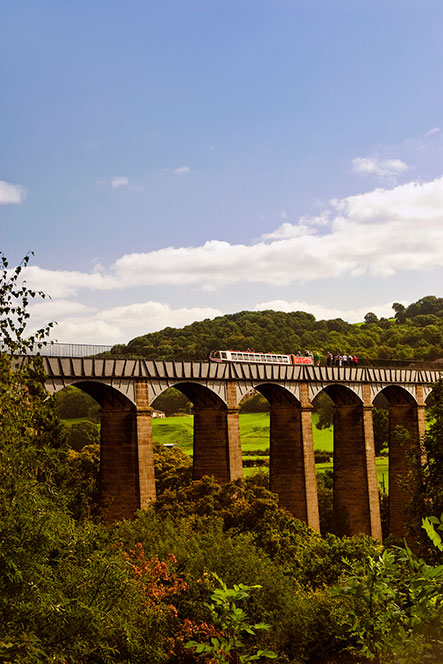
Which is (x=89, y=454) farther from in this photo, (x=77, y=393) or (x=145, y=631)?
(x=77, y=393)

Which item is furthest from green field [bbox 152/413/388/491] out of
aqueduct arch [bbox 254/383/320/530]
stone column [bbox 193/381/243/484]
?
stone column [bbox 193/381/243/484]

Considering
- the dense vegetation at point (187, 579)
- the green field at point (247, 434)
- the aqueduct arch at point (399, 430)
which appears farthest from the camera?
the green field at point (247, 434)

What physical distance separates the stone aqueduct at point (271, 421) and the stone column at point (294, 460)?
0.07 m

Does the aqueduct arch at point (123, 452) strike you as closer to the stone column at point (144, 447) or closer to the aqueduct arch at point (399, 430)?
the stone column at point (144, 447)

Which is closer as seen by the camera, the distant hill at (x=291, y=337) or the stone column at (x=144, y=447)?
the stone column at (x=144, y=447)

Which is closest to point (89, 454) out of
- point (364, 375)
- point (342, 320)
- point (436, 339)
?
point (364, 375)

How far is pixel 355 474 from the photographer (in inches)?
2128

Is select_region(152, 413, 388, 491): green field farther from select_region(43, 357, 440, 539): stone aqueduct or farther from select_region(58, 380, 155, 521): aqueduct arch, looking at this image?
select_region(58, 380, 155, 521): aqueduct arch

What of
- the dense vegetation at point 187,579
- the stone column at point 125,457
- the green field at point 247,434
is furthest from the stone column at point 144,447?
the green field at point 247,434

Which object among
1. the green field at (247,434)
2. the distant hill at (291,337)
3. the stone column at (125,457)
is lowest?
the green field at (247,434)

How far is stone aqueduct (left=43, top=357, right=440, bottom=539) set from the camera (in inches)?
1474

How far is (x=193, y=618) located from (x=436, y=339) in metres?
140

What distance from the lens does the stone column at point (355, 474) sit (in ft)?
175

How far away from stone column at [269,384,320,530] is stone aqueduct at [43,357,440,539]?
2.7 inches
